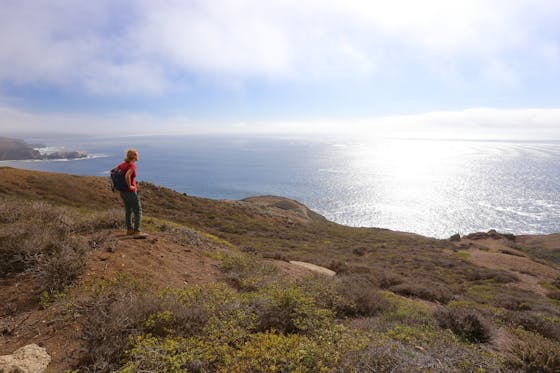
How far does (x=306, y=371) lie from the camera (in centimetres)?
291

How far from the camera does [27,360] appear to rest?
3.06 m

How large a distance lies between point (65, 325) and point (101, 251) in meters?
2.34

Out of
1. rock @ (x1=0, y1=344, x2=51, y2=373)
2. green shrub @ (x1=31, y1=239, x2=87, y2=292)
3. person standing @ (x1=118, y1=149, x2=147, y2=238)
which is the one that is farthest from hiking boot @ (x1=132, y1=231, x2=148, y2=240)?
rock @ (x1=0, y1=344, x2=51, y2=373)

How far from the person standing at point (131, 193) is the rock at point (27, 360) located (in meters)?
3.94

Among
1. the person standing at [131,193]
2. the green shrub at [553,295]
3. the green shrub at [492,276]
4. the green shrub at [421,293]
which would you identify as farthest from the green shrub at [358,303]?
the green shrub at [492,276]

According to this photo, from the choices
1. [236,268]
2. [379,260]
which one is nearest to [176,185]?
[379,260]

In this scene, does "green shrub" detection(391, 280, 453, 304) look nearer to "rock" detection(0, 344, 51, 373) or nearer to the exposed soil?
the exposed soil

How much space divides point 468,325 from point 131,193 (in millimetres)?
8140

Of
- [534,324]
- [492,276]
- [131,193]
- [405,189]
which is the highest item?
[131,193]

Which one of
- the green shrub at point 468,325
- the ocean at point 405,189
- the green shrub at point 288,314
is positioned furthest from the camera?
the ocean at point 405,189

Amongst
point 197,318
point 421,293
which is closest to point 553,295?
point 421,293

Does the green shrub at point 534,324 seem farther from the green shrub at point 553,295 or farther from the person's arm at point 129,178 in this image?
the green shrub at point 553,295

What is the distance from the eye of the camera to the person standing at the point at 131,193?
Answer: 6620 millimetres

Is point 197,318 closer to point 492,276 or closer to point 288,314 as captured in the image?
point 288,314
